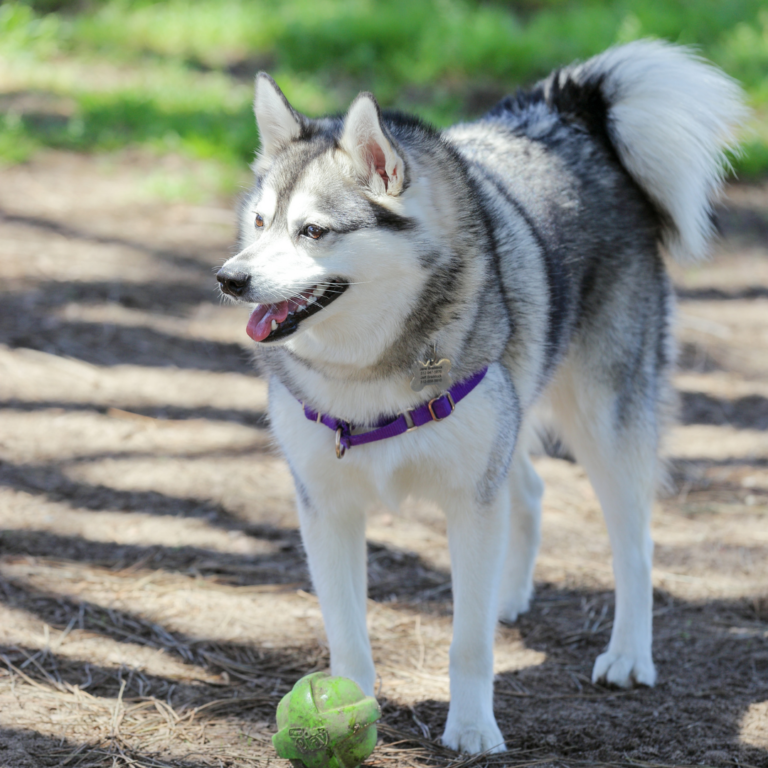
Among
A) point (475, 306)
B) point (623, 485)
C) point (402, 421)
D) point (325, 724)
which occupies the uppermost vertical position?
point (475, 306)

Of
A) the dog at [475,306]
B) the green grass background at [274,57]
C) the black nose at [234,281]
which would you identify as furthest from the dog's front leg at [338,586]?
the green grass background at [274,57]

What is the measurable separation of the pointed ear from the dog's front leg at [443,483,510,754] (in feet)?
3.39

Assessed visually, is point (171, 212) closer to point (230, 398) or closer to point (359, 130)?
point (230, 398)

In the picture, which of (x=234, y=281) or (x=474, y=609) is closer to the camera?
(x=234, y=281)

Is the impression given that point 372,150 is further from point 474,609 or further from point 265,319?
point 474,609

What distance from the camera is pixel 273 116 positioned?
2.34m

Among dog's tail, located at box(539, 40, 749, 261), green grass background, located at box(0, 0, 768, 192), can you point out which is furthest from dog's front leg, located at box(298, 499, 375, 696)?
green grass background, located at box(0, 0, 768, 192)

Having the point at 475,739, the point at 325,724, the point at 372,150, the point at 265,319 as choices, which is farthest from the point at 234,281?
the point at 475,739

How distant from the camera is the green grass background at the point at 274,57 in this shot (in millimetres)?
6211

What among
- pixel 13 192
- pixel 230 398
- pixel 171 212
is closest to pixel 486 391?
pixel 230 398

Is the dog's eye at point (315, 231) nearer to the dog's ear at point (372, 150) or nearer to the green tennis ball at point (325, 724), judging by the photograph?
the dog's ear at point (372, 150)

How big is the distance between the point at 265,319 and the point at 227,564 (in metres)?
1.28

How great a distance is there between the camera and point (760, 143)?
6305 mm

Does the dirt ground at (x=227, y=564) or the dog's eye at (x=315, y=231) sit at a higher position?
the dog's eye at (x=315, y=231)
